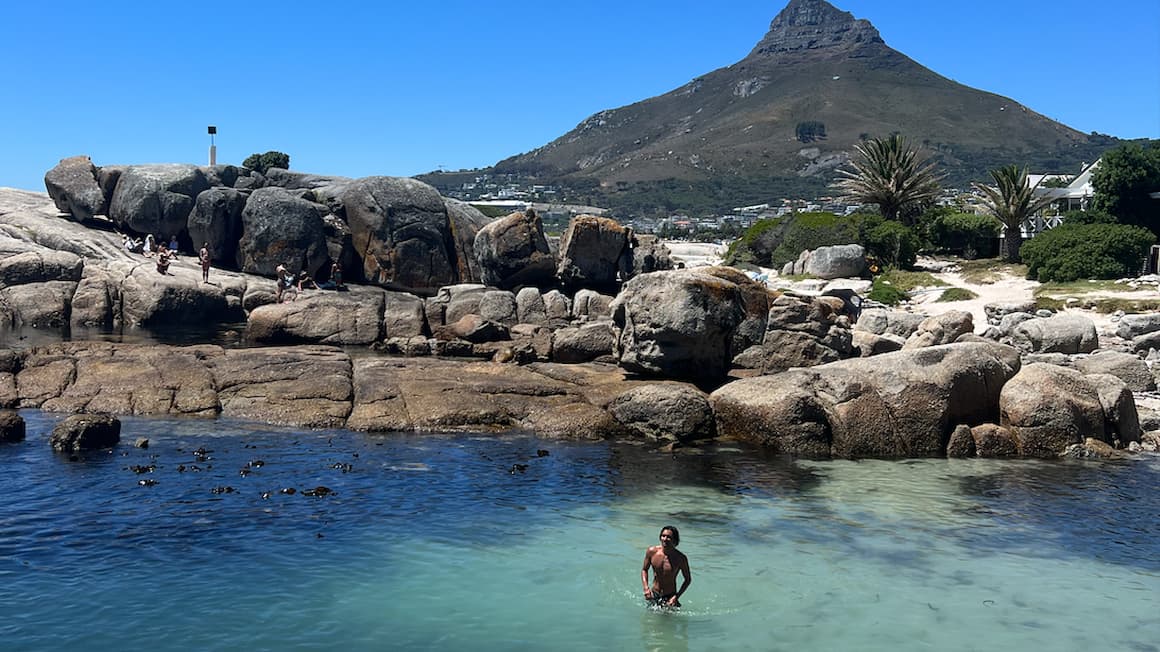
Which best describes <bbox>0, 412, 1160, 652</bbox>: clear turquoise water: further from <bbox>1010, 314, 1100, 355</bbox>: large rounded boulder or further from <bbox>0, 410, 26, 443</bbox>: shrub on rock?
<bbox>1010, 314, 1100, 355</bbox>: large rounded boulder

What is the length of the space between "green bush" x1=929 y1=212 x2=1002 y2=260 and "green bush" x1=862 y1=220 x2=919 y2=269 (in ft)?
14.5

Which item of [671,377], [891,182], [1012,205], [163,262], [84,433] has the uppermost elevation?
[891,182]

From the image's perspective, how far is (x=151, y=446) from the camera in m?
20.5

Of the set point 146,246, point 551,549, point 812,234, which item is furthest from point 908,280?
point 551,549

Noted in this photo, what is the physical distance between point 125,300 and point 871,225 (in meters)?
42.8

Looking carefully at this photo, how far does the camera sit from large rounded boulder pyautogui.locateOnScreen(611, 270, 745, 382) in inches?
981

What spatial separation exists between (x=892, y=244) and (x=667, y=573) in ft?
160

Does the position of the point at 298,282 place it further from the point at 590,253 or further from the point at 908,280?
the point at 908,280

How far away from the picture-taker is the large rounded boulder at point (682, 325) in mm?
24906

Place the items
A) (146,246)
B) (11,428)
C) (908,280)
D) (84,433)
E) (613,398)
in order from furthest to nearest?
(908,280) → (146,246) → (613,398) → (11,428) → (84,433)

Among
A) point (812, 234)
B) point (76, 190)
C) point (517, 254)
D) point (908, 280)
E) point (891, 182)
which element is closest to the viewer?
point (517, 254)

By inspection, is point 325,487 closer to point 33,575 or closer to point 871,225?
point 33,575

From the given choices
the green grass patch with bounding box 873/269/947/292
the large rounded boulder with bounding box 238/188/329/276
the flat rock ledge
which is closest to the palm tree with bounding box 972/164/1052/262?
the green grass patch with bounding box 873/269/947/292

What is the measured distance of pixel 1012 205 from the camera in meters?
55.8
